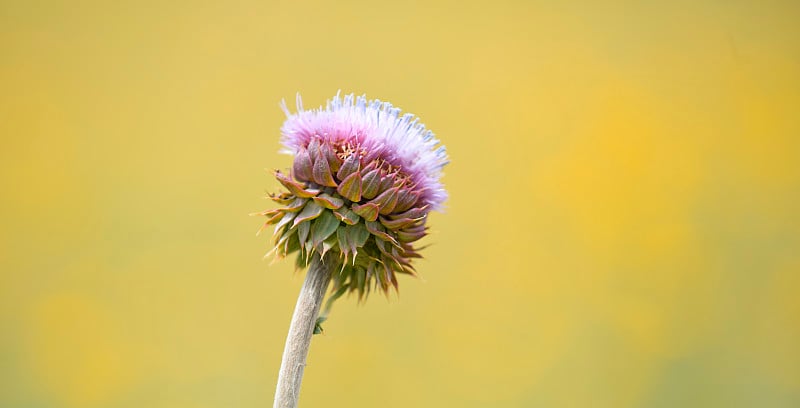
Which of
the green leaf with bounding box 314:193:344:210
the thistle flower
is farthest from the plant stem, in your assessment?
the green leaf with bounding box 314:193:344:210

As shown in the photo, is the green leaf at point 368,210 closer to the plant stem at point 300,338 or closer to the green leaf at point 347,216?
the green leaf at point 347,216

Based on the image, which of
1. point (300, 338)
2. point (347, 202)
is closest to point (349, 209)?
point (347, 202)

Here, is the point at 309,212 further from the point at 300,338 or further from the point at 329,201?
the point at 300,338

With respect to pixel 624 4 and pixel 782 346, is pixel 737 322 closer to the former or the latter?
pixel 782 346

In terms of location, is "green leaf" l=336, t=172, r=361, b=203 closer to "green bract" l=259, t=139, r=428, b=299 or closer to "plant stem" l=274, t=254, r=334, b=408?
"green bract" l=259, t=139, r=428, b=299

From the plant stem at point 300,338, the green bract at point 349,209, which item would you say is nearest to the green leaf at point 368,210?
the green bract at point 349,209
